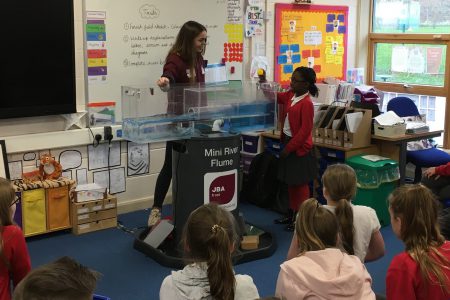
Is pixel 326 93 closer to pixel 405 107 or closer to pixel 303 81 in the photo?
pixel 405 107

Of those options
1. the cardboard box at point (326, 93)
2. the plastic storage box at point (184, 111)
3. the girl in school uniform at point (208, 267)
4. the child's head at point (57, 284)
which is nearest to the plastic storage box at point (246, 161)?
the cardboard box at point (326, 93)

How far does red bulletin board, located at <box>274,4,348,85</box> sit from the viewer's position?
6.05m

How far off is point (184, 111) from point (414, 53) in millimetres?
3634

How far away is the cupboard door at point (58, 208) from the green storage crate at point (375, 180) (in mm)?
2322

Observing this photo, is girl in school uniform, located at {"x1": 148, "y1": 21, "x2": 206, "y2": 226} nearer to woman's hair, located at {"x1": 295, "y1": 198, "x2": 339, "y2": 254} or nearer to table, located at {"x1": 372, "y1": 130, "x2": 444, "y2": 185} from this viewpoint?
table, located at {"x1": 372, "y1": 130, "x2": 444, "y2": 185}

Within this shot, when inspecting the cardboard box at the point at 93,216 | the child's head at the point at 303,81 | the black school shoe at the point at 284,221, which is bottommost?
the black school shoe at the point at 284,221

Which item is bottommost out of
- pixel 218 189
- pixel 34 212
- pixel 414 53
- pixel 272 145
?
pixel 34 212

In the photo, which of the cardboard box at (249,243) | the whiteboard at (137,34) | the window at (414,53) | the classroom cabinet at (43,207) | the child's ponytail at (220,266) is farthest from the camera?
the window at (414,53)

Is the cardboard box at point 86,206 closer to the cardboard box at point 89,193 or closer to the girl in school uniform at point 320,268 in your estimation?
the cardboard box at point 89,193

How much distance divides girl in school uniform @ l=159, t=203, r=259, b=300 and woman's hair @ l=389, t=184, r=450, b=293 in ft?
2.15

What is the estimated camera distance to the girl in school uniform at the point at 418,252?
208cm

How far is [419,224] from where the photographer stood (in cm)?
221

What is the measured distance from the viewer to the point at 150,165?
519 cm

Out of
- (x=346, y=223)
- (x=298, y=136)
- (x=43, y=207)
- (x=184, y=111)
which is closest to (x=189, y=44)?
(x=184, y=111)
